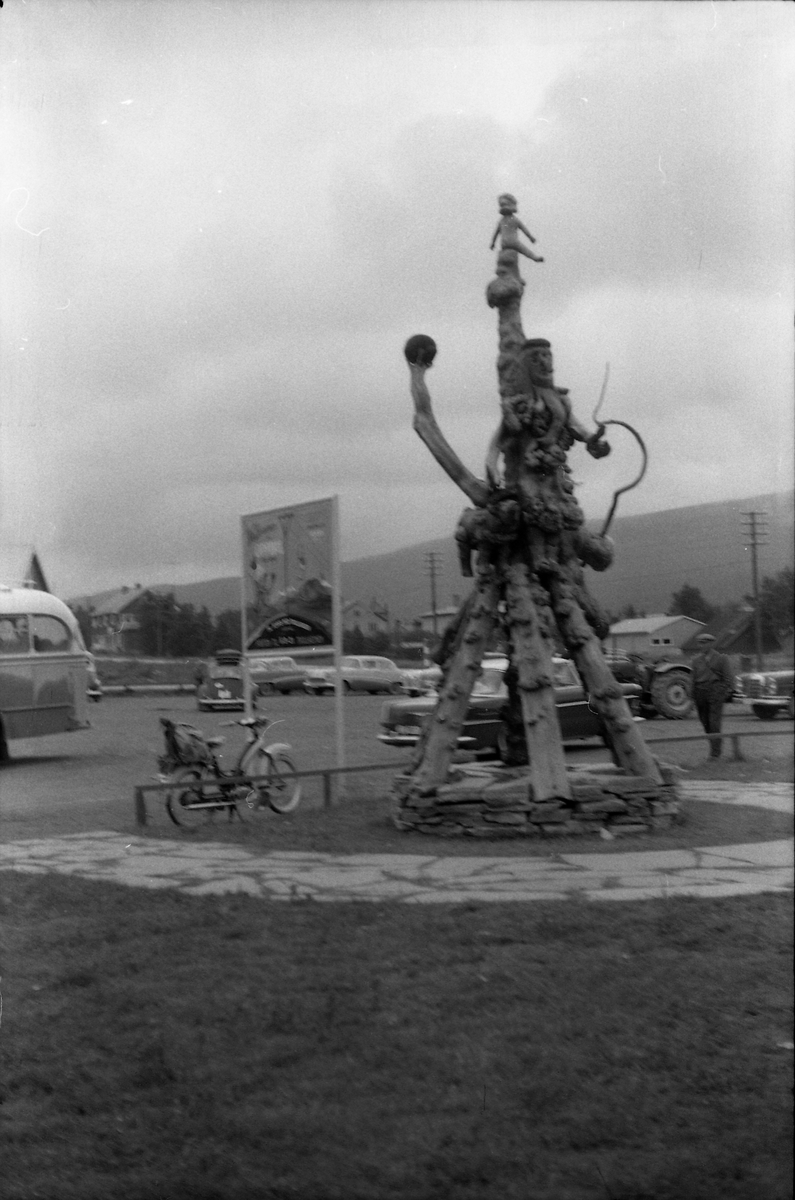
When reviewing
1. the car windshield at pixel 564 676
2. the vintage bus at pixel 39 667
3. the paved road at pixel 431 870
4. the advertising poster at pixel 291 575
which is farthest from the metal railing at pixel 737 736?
the vintage bus at pixel 39 667

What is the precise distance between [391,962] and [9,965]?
1412 mm

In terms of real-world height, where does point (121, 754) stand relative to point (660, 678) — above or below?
below

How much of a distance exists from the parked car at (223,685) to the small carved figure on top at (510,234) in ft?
4.14

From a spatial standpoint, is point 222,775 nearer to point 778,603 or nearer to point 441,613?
point 441,613

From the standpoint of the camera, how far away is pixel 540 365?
11.0ft

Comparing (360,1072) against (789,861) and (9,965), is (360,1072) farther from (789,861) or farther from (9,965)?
(9,965)

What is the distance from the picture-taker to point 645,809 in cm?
A: 395

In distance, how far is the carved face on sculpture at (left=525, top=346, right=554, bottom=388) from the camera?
3275 mm

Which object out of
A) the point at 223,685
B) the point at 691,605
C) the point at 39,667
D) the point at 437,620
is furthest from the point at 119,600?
the point at 691,605

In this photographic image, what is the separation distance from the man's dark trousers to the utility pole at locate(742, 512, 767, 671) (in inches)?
8.4

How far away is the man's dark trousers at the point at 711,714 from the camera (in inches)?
95.6

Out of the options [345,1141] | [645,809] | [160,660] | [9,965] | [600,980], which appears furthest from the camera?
[645,809]

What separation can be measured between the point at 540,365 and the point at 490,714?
2.08 meters

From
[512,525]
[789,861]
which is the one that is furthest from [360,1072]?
[512,525]
